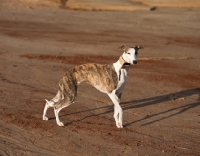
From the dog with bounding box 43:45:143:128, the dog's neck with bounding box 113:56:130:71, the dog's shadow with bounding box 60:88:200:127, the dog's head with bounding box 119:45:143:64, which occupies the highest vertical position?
the dog's head with bounding box 119:45:143:64

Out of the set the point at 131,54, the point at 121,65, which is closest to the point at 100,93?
the point at 121,65

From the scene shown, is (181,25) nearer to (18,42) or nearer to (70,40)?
(70,40)

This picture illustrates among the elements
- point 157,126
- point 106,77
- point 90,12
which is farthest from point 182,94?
point 90,12

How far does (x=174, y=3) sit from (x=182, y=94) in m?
24.4

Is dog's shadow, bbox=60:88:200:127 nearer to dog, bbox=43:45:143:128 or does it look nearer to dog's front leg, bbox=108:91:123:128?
dog's front leg, bbox=108:91:123:128

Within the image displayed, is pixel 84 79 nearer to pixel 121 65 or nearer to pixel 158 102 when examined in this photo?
pixel 121 65

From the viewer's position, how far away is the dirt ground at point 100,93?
932 cm

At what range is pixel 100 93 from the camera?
43.9ft

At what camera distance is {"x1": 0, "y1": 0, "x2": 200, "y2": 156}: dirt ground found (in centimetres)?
932

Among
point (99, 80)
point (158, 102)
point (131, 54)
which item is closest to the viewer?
point (131, 54)

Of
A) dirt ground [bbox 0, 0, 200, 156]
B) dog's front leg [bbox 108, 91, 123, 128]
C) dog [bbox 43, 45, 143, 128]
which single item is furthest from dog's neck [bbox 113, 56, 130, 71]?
dirt ground [bbox 0, 0, 200, 156]

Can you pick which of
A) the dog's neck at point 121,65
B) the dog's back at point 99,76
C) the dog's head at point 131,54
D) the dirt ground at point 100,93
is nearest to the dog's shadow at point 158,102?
the dirt ground at point 100,93

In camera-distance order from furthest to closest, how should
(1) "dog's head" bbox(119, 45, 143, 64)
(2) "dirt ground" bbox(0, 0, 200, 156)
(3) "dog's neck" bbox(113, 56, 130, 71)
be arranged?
1. (3) "dog's neck" bbox(113, 56, 130, 71)
2. (1) "dog's head" bbox(119, 45, 143, 64)
3. (2) "dirt ground" bbox(0, 0, 200, 156)

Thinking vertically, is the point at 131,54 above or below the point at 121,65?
above
